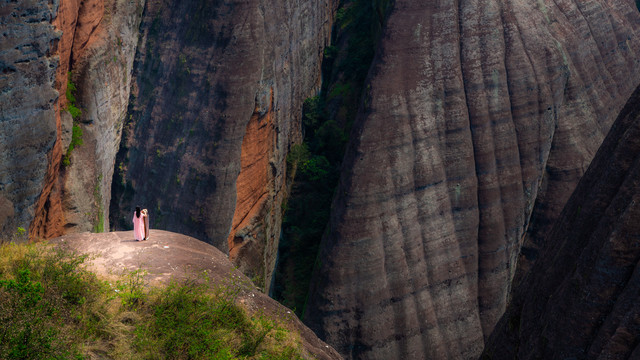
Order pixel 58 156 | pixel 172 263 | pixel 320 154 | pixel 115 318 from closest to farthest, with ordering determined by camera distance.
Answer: pixel 115 318 < pixel 172 263 < pixel 58 156 < pixel 320 154

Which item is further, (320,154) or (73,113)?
(320,154)

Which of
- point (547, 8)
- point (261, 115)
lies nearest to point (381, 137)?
point (261, 115)

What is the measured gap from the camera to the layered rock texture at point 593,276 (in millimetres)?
10531

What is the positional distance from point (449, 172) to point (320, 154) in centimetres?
751

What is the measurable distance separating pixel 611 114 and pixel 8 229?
2388 centimetres

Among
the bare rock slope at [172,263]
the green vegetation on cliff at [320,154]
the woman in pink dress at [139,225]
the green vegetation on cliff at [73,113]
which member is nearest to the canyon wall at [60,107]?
the green vegetation on cliff at [73,113]

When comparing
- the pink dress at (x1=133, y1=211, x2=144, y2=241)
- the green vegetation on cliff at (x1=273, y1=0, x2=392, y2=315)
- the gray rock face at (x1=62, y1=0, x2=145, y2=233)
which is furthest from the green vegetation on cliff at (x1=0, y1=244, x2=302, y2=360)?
the green vegetation on cliff at (x1=273, y1=0, x2=392, y2=315)

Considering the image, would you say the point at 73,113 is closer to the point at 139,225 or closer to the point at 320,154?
the point at 139,225

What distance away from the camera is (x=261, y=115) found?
22.4 meters

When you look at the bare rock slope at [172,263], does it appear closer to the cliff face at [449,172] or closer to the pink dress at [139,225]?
the pink dress at [139,225]

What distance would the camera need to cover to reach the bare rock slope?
10.9 m

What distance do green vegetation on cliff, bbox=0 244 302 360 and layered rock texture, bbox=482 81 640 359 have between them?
590cm

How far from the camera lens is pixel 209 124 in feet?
71.5

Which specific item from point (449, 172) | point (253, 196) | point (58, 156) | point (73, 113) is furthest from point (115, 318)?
point (449, 172)
